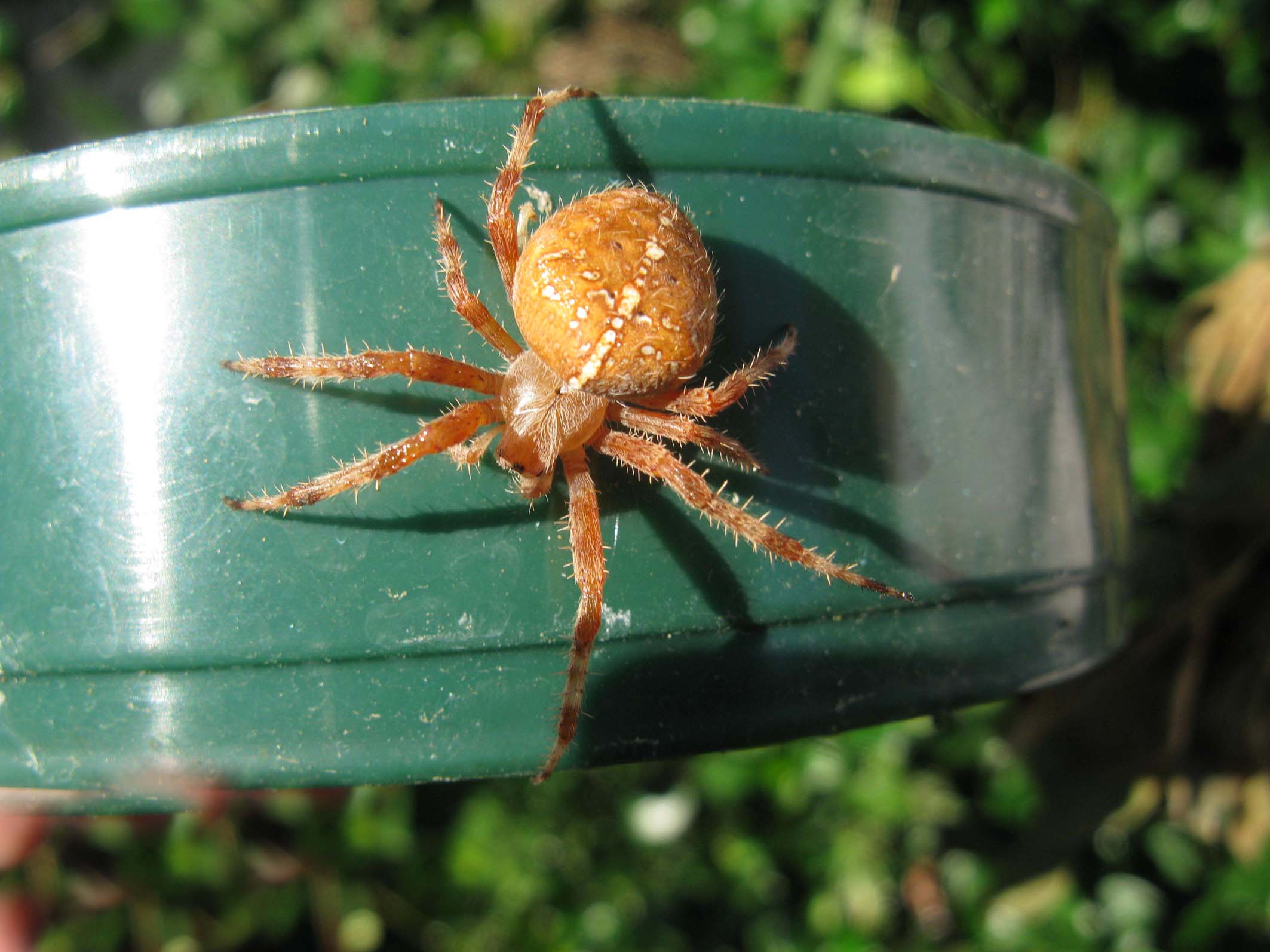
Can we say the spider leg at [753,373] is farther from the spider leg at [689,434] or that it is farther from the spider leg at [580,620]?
the spider leg at [580,620]

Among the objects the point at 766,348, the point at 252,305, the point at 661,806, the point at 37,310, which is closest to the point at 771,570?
the point at 766,348

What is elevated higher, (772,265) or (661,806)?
(772,265)

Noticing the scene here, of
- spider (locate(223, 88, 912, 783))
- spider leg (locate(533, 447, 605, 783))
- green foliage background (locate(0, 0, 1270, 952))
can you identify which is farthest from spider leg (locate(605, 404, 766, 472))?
green foliage background (locate(0, 0, 1270, 952))

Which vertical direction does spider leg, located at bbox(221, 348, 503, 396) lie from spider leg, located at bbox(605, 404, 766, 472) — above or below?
above

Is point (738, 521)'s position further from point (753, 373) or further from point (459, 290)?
point (459, 290)

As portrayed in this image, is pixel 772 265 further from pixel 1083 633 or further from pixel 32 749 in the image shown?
pixel 32 749

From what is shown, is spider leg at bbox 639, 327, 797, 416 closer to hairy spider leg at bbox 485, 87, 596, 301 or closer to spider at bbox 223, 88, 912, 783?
spider at bbox 223, 88, 912, 783
